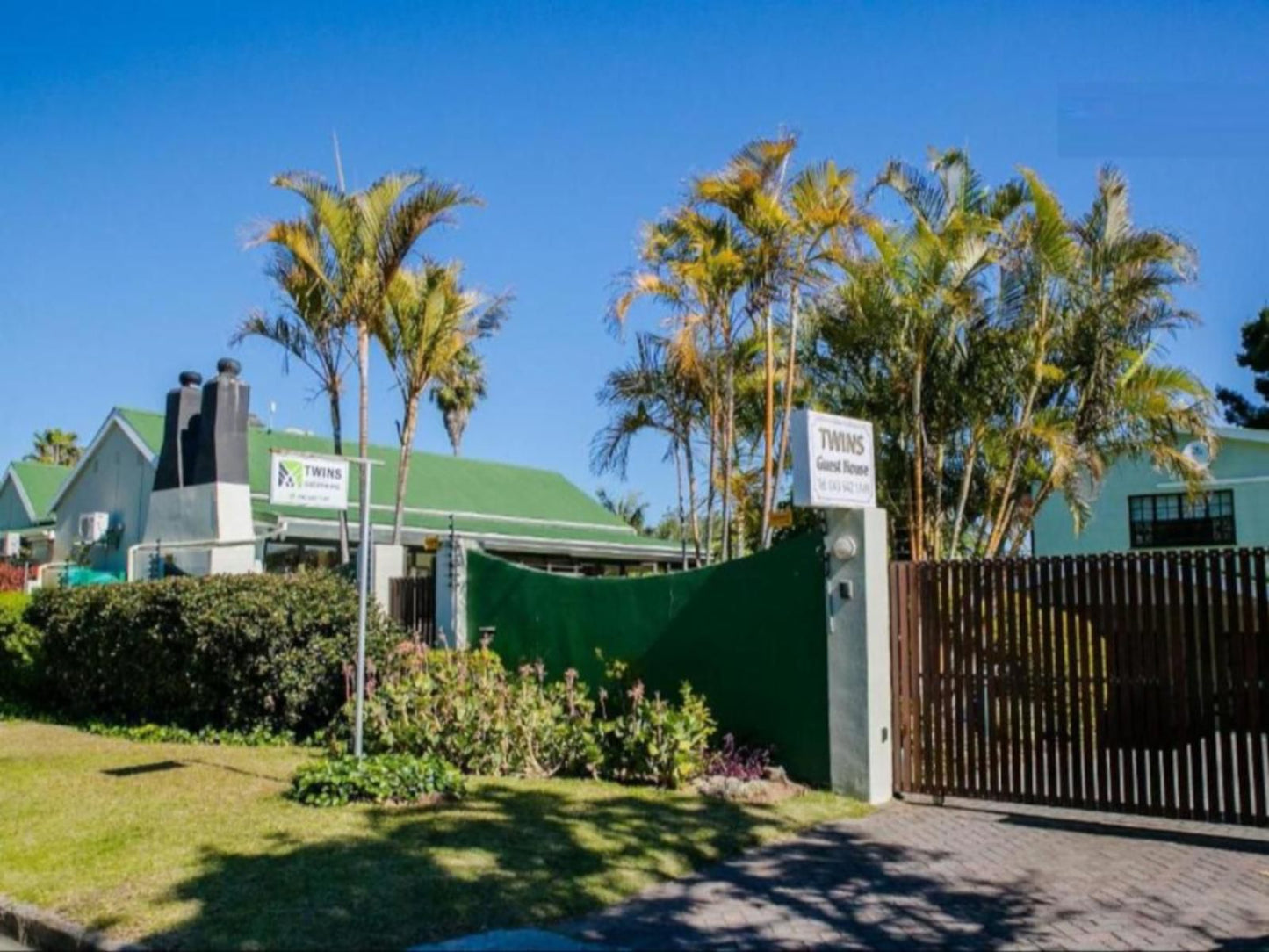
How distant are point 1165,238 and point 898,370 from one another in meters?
3.69

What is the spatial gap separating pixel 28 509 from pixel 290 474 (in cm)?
2227

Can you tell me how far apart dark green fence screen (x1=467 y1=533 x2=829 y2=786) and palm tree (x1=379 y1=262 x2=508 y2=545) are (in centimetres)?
390

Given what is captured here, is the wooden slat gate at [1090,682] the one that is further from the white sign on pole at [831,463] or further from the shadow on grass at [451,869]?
the shadow on grass at [451,869]

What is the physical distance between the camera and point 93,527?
22094 millimetres

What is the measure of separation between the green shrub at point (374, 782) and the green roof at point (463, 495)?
11.0m

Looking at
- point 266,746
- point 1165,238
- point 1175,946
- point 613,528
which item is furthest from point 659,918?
point 613,528

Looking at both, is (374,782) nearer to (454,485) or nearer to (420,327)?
(420,327)

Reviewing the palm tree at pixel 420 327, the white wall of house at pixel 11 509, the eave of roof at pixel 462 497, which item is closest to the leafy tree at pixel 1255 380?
the eave of roof at pixel 462 497

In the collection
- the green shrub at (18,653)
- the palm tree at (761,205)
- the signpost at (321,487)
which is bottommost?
the green shrub at (18,653)

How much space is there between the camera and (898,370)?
43.7 feet

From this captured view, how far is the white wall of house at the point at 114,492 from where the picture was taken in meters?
22.1

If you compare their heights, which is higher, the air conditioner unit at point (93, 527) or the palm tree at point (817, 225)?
the palm tree at point (817, 225)

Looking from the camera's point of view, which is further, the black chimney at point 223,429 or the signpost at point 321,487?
the black chimney at point 223,429

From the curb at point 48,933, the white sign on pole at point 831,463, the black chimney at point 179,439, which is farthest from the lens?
the black chimney at point 179,439
